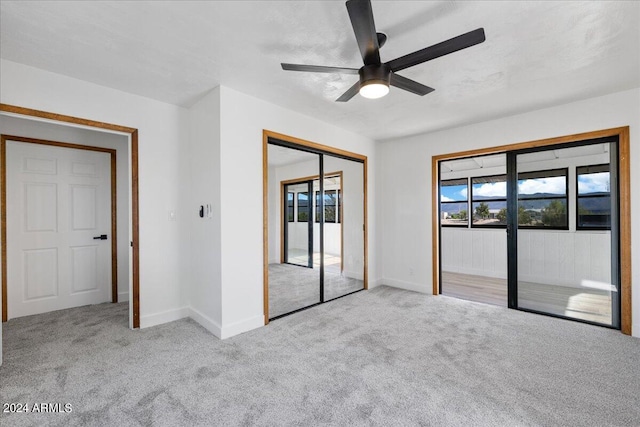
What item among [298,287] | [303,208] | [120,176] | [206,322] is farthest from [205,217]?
[120,176]

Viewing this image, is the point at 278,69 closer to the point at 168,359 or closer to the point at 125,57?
the point at 125,57

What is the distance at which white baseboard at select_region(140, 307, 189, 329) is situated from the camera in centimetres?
313

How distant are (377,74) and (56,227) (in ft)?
14.2

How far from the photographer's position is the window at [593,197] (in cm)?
325

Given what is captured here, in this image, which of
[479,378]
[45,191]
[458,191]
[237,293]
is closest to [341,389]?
[479,378]

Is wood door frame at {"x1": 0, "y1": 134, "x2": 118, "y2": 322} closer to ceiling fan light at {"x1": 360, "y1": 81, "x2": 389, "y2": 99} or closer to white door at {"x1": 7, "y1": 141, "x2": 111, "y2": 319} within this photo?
white door at {"x1": 7, "y1": 141, "x2": 111, "y2": 319}

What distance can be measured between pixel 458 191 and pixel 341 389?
5.24m

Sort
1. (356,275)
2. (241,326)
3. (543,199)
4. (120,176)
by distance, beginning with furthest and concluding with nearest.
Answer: (356,275)
(120,176)
(543,199)
(241,326)

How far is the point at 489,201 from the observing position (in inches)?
220

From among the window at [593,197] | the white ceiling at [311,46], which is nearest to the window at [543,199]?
the window at [593,197]

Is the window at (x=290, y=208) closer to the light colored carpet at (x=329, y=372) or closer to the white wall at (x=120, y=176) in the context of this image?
the light colored carpet at (x=329, y=372)

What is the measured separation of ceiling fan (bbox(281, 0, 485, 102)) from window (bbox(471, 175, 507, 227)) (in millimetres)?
4225

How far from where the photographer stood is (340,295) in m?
4.35

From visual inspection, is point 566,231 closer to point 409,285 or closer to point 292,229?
point 409,285
